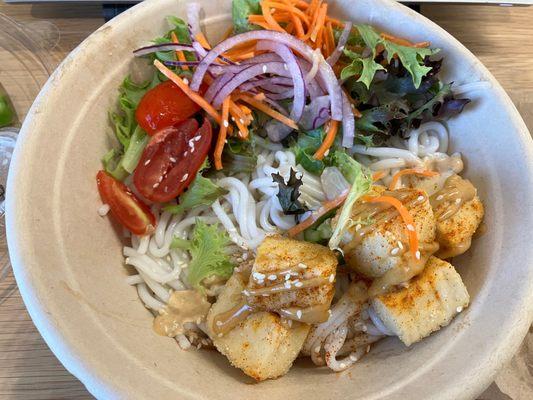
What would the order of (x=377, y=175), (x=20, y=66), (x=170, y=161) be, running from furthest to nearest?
(x=20, y=66)
(x=377, y=175)
(x=170, y=161)

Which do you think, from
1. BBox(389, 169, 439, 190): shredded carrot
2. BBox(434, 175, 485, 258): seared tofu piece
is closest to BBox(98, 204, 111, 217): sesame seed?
BBox(389, 169, 439, 190): shredded carrot

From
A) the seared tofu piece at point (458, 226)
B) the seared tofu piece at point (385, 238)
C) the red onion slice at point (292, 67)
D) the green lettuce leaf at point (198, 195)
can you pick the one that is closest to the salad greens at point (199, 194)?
the green lettuce leaf at point (198, 195)

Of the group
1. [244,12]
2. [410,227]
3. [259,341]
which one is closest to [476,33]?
[244,12]

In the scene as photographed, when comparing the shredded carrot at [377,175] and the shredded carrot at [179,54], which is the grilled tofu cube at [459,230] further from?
the shredded carrot at [179,54]

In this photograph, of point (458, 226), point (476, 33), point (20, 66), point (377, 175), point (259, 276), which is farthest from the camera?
point (476, 33)

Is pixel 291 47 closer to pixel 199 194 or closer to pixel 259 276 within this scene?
pixel 199 194

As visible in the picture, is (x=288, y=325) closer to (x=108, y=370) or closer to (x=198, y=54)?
(x=108, y=370)

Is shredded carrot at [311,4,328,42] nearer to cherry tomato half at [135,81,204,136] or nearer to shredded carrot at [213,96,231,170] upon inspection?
shredded carrot at [213,96,231,170]
